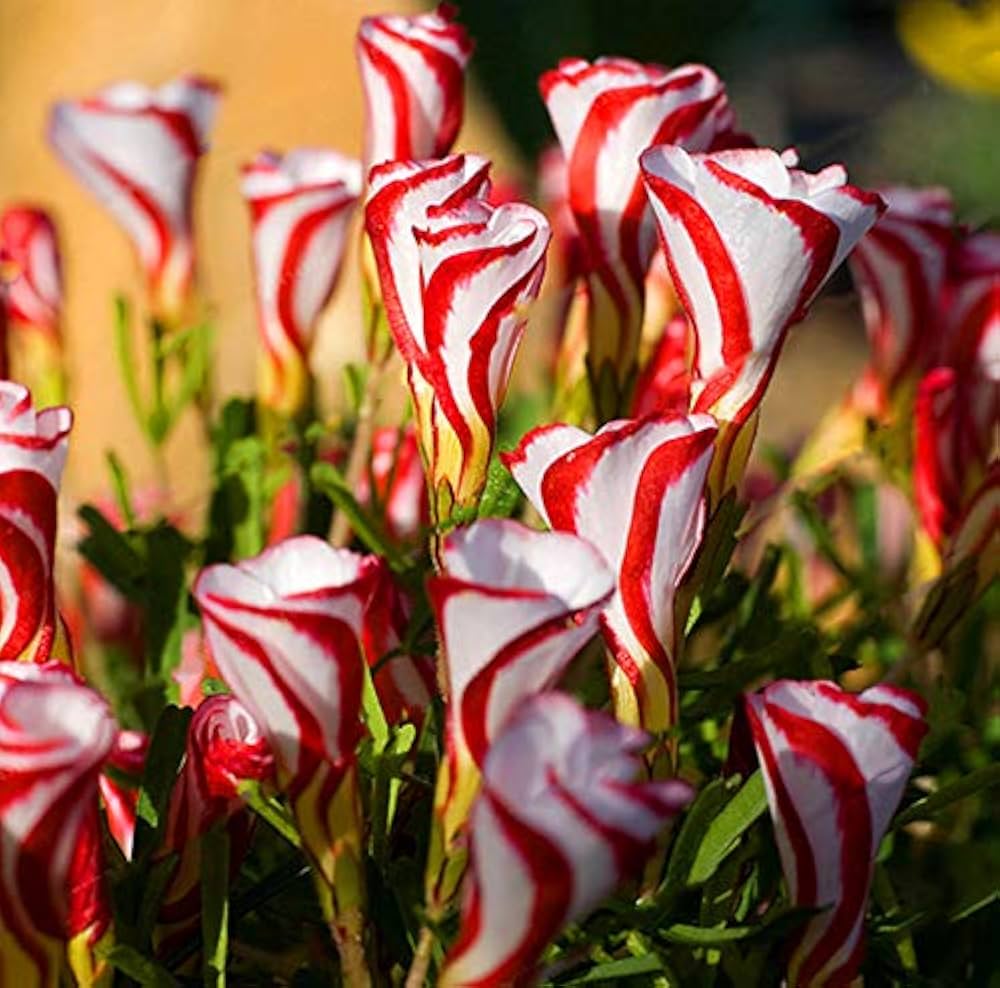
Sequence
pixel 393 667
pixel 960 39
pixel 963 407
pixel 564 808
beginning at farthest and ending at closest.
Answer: pixel 960 39 → pixel 963 407 → pixel 393 667 → pixel 564 808

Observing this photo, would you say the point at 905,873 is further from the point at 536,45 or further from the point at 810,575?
the point at 536,45

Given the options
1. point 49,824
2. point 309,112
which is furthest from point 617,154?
point 309,112

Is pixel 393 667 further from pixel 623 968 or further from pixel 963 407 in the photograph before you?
pixel 963 407

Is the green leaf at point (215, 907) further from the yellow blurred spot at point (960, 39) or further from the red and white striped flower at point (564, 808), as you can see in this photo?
the yellow blurred spot at point (960, 39)

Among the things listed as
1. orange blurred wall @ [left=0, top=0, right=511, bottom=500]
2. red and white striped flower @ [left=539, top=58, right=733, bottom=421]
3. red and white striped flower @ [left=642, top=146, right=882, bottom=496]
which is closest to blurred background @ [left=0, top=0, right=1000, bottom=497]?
orange blurred wall @ [left=0, top=0, right=511, bottom=500]

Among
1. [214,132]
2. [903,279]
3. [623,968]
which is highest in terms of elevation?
[903,279]
